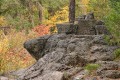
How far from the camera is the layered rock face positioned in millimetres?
12086

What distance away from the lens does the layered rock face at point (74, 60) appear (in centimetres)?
1209

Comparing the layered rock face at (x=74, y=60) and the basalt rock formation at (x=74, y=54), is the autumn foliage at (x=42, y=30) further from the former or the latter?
the layered rock face at (x=74, y=60)

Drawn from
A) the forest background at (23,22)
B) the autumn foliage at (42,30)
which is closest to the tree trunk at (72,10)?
the forest background at (23,22)

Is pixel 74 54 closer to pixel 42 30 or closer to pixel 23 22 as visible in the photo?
pixel 23 22

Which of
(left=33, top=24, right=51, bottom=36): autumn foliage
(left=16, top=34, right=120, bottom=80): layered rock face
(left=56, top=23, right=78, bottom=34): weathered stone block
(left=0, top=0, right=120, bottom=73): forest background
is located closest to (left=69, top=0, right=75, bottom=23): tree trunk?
(left=0, top=0, right=120, bottom=73): forest background

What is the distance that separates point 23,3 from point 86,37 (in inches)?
815

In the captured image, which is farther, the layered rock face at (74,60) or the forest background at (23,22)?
the forest background at (23,22)

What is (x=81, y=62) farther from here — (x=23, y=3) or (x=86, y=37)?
(x=23, y=3)

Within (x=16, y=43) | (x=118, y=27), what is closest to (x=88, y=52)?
(x=118, y=27)

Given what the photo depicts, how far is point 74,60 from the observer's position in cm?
1337

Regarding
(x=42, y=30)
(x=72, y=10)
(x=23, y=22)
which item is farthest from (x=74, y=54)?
(x=42, y=30)

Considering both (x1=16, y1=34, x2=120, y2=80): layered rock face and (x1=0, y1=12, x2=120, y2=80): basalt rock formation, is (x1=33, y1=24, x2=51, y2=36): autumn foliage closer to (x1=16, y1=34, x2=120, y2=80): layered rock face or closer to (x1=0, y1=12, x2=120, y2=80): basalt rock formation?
(x1=0, y1=12, x2=120, y2=80): basalt rock formation

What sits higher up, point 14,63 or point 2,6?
point 2,6

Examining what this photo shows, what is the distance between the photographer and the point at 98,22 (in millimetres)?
16703
